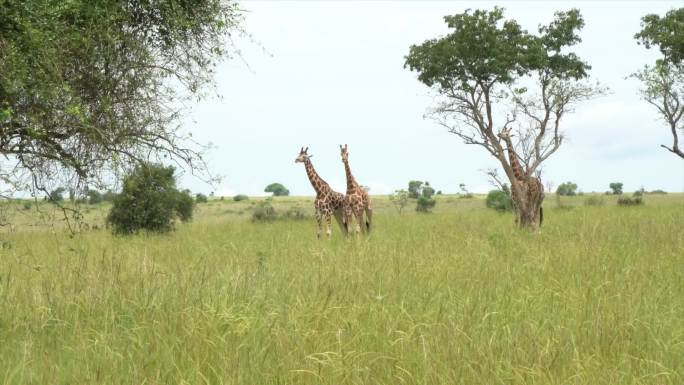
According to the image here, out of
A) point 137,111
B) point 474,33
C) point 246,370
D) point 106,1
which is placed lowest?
point 246,370

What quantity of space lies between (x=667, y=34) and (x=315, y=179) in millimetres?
15166

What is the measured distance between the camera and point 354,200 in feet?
57.4

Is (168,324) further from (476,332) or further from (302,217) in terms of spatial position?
(302,217)

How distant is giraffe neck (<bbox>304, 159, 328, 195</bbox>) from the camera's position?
18.1 meters

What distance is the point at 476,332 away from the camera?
551cm

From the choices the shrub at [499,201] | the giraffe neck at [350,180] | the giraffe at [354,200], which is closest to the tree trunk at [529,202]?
the giraffe at [354,200]

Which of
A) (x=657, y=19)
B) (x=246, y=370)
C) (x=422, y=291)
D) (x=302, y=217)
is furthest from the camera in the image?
(x=302, y=217)

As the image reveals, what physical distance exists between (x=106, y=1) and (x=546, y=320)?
730 cm

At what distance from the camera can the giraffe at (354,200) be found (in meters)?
17.5

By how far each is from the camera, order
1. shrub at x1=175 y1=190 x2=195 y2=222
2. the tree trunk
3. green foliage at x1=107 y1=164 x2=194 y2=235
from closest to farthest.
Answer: the tree trunk → green foliage at x1=107 y1=164 x2=194 y2=235 → shrub at x1=175 y1=190 x2=195 y2=222

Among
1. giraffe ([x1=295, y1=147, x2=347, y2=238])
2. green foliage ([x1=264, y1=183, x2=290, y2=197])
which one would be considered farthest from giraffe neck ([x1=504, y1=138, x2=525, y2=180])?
green foliage ([x1=264, y1=183, x2=290, y2=197])

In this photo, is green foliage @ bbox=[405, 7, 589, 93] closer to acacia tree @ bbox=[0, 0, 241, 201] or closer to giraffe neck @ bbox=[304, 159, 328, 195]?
giraffe neck @ bbox=[304, 159, 328, 195]

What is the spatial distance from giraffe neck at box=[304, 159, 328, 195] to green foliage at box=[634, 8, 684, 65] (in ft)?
48.4

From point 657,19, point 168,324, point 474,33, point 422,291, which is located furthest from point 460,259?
point 657,19
